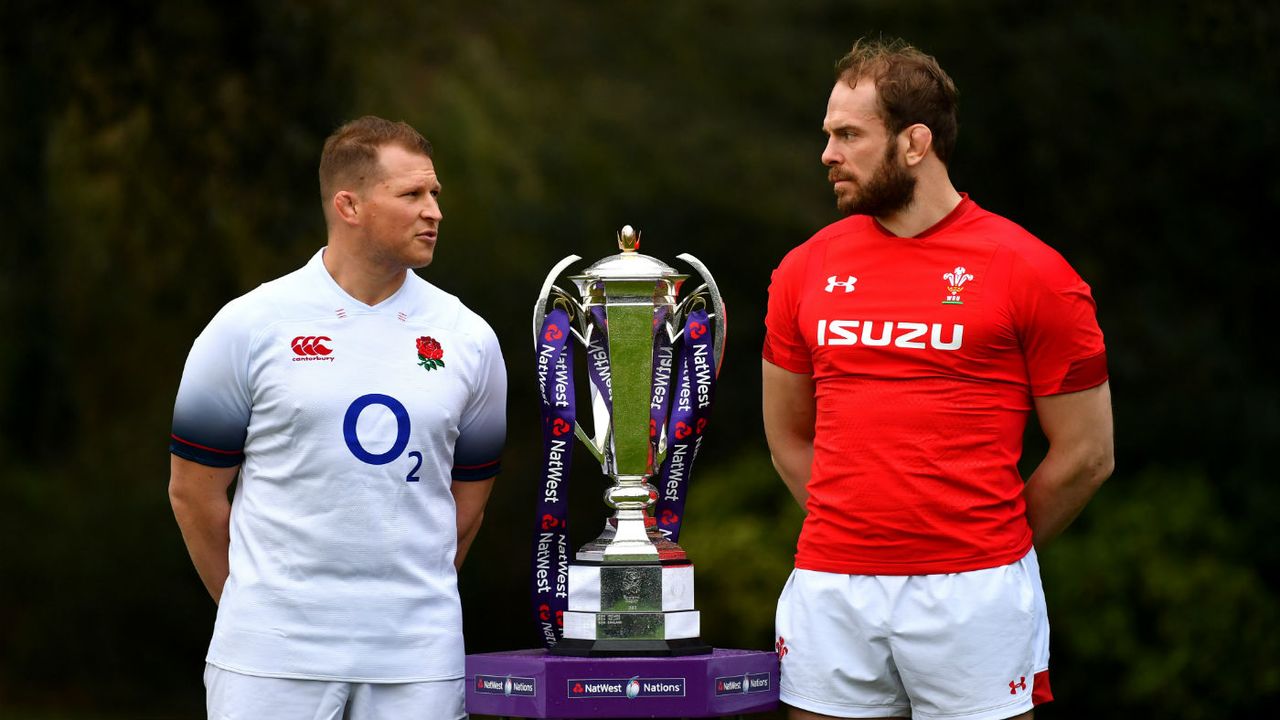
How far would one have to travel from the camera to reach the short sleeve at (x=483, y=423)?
3.88m

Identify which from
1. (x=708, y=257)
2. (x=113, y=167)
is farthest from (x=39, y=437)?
(x=708, y=257)

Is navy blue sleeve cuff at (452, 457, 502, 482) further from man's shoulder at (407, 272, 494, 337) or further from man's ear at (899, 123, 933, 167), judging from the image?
man's ear at (899, 123, 933, 167)

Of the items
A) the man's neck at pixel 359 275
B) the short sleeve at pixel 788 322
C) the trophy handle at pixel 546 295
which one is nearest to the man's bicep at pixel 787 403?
the short sleeve at pixel 788 322

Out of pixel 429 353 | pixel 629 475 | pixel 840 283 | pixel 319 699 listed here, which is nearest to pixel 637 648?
pixel 629 475

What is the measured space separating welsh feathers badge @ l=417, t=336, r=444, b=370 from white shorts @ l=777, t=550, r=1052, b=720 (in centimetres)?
91

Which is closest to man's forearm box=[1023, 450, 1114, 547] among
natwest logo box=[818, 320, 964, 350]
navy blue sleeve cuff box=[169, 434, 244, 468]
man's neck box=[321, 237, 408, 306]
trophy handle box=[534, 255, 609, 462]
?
natwest logo box=[818, 320, 964, 350]

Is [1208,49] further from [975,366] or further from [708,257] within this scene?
[975,366]

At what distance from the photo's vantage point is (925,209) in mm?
3652

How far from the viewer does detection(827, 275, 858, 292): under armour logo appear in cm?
363

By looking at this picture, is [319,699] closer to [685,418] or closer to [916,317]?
[685,418]

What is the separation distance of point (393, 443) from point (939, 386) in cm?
111

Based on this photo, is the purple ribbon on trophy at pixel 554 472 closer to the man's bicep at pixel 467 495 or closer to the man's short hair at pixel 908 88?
the man's bicep at pixel 467 495

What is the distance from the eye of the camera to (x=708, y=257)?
929 cm

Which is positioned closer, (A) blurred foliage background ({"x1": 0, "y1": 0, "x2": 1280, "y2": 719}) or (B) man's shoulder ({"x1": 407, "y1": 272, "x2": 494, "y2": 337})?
(B) man's shoulder ({"x1": 407, "y1": 272, "x2": 494, "y2": 337})
